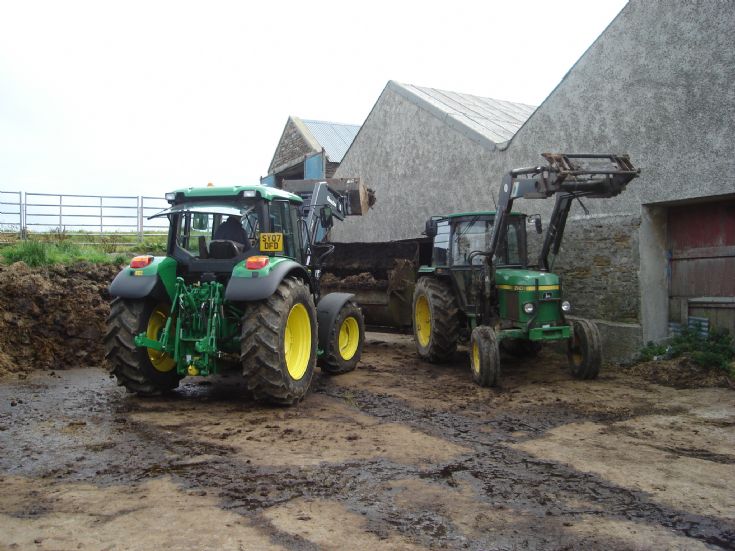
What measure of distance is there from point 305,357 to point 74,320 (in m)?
4.38

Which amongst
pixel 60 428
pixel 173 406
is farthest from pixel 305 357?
pixel 60 428

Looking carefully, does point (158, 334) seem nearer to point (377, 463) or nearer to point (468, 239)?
point (377, 463)

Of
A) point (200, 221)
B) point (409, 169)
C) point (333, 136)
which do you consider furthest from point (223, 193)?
point (333, 136)

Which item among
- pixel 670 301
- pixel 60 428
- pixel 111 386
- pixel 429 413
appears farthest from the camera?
pixel 670 301

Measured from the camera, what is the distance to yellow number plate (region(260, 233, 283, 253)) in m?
6.39

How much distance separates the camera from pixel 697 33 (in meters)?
7.23

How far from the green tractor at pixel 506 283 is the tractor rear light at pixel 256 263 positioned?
2.72 m

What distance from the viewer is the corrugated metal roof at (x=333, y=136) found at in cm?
2015

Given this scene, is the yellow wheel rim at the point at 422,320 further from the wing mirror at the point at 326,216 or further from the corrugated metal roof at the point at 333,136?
the corrugated metal roof at the point at 333,136

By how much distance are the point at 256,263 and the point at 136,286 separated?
128 cm

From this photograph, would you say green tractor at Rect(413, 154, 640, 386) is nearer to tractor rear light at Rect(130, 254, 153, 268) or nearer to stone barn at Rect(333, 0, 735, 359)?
stone barn at Rect(333, 0, 735, 359)

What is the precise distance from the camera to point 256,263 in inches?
236

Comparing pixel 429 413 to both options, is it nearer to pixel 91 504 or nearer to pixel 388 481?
pixel 388 481

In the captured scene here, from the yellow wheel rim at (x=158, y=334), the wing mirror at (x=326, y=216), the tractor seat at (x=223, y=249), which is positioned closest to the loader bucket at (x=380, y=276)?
the wing mirror at (x=326, y=216)
